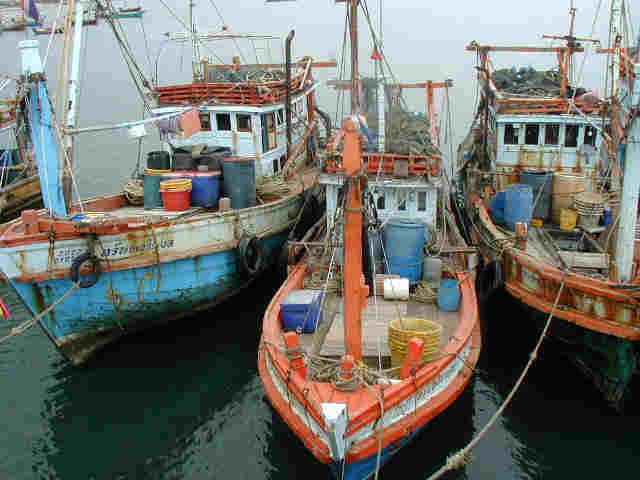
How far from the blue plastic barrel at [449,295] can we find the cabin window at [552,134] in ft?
24.6

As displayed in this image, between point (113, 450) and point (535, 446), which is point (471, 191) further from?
point (113, 450)

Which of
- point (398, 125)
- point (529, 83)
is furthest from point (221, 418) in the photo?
point (529, 83)

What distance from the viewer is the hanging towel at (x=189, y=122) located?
590 inches

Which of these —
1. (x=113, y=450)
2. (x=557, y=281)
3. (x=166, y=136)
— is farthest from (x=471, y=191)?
(x=113, y=450)

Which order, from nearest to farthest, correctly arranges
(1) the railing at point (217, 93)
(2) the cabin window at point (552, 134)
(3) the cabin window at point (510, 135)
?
(2) the cabin window at point (552, 134)
(3) the cabin window at point (510, 135)
(1) the railing at point (217, 93)

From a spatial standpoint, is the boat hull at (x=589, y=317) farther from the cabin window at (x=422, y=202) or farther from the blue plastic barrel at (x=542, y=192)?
the blue plastic barrel at (x=542, y=192)

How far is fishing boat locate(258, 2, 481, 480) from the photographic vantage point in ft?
25.3

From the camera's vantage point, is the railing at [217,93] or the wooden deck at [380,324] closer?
the wooden deck at [380,324]

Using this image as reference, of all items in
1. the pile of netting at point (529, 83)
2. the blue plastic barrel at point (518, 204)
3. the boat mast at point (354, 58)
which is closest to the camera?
the boat mast at point (354, 58)

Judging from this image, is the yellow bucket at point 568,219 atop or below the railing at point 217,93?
below

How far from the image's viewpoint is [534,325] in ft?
42.1

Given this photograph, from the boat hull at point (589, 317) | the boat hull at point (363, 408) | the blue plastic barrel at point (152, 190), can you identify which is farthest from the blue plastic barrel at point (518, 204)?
the blue plastic barrel at point (152, 190)

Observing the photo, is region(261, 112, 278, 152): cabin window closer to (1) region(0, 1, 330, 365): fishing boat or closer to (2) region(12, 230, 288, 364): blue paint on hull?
(1) region(0, 1, 330, 365): fishing boat

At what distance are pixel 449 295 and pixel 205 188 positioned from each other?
717cm
